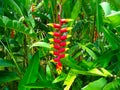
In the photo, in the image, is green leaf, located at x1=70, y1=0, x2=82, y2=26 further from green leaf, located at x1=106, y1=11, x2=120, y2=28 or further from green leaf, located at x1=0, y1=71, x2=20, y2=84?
green leaf, located at x1=0, y1=71, x2=20, y2=84

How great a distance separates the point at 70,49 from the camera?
4.02ft

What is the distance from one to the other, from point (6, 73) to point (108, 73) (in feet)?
1.54

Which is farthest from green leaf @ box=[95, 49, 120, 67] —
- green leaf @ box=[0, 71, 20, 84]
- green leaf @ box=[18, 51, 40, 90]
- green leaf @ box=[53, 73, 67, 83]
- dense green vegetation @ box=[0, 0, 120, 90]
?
green leaf @ box=[0, 71, 20, 84]

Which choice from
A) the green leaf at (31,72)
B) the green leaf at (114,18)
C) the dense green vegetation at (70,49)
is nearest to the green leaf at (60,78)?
the dense green vegetation at (70,49)

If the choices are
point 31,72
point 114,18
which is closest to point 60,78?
point 31,72

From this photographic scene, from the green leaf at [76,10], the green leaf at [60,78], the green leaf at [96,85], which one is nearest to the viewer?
the green leaf at [96,85]

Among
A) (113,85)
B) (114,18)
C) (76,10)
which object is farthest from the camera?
(76,10)

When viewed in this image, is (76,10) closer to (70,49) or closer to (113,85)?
(70,49)

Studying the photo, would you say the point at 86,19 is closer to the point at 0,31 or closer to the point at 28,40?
the point at 28,40

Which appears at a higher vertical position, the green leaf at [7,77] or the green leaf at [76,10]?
the green leaf at [76,10]

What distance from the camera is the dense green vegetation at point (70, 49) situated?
1.03 metres

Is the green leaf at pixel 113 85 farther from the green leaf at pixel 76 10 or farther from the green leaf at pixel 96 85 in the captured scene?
the green leaf at pixel 76 10

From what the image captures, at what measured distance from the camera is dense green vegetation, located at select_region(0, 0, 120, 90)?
1.03 meters

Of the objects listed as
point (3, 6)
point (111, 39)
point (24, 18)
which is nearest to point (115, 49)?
point (111, 39)
